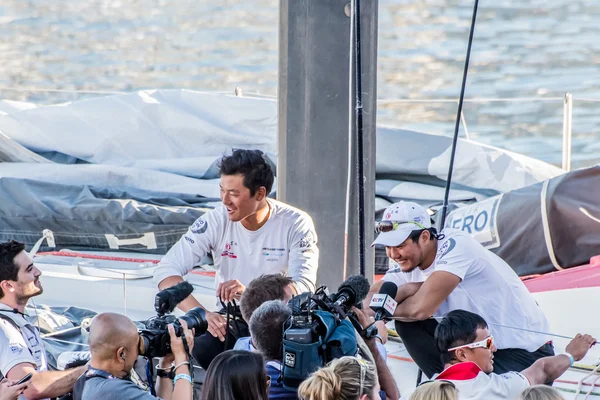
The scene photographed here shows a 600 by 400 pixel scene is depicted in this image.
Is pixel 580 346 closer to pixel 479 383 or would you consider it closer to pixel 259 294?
pixel 479 383

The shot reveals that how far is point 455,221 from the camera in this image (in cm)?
555

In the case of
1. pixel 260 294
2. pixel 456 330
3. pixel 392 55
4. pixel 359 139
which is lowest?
pixel 456 330

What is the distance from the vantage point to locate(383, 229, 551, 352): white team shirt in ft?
13.5

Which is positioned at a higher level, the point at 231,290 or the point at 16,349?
the point at 231,290

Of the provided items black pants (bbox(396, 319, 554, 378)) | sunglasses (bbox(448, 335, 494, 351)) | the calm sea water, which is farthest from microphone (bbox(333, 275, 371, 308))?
the calm sea water

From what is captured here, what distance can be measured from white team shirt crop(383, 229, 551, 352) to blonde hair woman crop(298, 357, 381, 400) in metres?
1.02

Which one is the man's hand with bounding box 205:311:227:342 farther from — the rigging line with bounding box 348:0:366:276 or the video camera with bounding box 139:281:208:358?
the rigging line with bounding box 348:0:366:276

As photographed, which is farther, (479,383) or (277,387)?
(479,383)

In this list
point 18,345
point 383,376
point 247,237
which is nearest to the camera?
point 383,376

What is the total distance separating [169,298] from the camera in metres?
3.88

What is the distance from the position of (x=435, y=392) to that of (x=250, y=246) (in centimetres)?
157

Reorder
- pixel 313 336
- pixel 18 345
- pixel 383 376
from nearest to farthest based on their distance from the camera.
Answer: pixel 313 336, pixel 383 376, pixel 18 345

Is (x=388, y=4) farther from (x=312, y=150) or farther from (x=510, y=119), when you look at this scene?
(x=312, y=150)

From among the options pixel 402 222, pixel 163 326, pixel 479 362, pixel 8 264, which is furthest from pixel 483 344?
pixel 8 264
